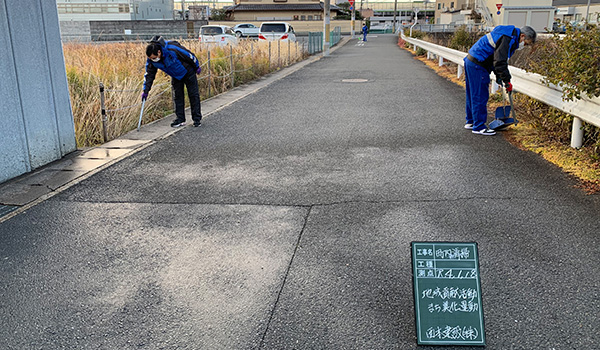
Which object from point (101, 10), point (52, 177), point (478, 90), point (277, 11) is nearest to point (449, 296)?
point (52, 177)

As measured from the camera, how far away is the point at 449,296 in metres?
2.82

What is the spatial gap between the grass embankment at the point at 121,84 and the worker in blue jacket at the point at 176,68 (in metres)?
0.76

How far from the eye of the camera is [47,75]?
6719mm

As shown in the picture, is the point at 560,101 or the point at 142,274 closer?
the point at 142,274

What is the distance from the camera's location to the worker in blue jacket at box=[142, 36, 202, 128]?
335 inches

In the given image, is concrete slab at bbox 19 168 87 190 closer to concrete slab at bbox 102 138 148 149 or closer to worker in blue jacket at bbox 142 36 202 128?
concrete slab at bbox 102 138 148 149

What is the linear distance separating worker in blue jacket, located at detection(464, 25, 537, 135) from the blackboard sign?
5320 mm

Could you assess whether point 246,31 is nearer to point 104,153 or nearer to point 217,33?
point 217,33

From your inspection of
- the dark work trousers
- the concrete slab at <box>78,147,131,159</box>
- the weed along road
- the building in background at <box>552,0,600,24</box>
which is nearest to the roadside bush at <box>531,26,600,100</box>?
the weed along road

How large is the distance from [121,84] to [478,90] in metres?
6.51

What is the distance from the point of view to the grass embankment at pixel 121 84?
8.69 m

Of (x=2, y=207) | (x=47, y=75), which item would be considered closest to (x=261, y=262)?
(x=2, y=207)

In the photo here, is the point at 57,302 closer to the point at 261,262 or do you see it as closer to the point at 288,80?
the point at 261,262

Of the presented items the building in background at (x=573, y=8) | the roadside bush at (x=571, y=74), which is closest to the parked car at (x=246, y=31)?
the building in background at (x=573, y=8)
